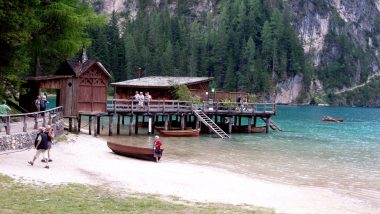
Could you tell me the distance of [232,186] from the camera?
72.1 feet

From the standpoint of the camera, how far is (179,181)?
22.2 meters

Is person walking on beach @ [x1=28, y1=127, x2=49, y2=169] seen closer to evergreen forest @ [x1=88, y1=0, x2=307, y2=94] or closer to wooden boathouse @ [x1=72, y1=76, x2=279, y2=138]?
wooden boathouse @ [x1=72, y1=76, x2=279, y2=138]

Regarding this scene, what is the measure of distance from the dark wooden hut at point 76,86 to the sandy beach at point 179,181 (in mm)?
11695

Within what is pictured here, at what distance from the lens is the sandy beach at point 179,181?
18750 millimetres

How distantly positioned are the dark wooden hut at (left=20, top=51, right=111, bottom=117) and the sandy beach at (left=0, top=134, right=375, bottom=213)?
11695 mm

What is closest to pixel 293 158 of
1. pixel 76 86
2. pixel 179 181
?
pixel 179 181

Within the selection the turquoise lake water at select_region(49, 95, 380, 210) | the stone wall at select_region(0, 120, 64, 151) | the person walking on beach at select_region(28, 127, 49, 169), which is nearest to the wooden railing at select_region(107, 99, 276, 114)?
the turquoise lake water at select_region(49, 95, 380, 210)

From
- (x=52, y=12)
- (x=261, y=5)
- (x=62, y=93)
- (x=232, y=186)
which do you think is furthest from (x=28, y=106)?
(x=261, y=5)

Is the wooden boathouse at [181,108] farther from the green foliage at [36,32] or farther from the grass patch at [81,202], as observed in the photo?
the grass patch at [81,202]

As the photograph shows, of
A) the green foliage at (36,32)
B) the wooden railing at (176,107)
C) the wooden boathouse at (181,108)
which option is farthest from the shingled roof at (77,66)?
the wooden boathouse at (181,108)

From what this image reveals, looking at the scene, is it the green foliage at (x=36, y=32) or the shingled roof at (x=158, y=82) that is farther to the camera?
the shingled roof at (x=158, y=82)

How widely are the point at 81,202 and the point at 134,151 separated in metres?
13.9

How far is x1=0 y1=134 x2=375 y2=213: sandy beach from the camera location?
1875 cm

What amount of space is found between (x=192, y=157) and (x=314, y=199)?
13.0 m
